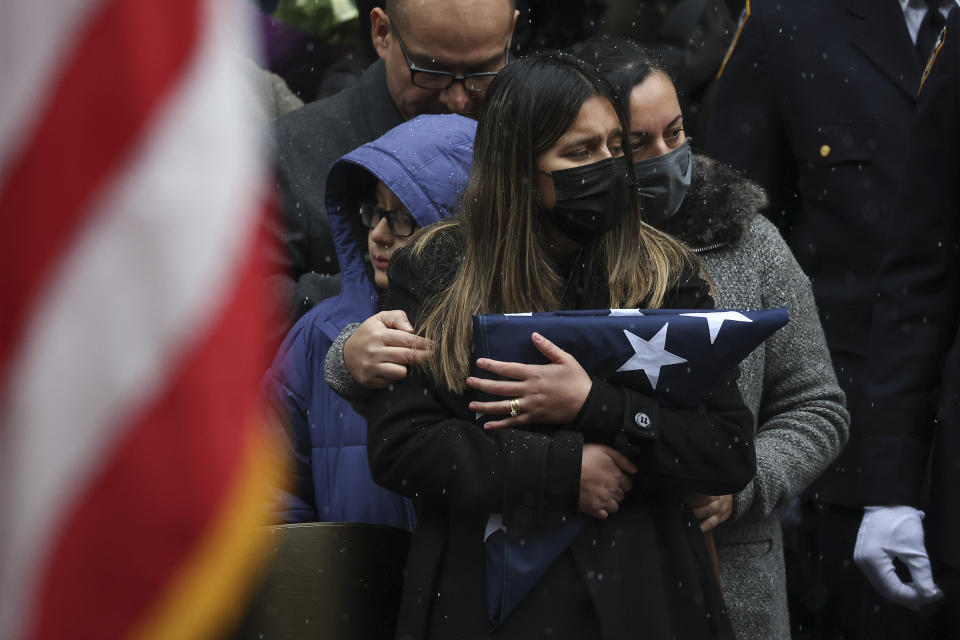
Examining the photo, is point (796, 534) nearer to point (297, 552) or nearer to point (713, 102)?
point (713, 102)

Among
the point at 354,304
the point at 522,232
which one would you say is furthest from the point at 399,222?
the point at 522,232

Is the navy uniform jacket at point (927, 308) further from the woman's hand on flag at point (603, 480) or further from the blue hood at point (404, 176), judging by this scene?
the blue hood at point (404, 176)

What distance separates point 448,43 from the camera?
13.6ft

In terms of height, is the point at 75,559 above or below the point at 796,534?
above

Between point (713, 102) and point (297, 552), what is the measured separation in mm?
3241

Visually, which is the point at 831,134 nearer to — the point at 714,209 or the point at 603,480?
the point at 714,209

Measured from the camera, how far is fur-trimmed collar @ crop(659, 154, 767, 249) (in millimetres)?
3498

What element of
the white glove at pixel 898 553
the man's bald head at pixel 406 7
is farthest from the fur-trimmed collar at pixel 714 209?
the man's bald head at pixel 406 7

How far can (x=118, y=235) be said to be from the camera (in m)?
1.43

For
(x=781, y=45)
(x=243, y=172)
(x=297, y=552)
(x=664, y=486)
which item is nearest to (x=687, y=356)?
(x=664, y=486)

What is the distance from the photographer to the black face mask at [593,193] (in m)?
3.03

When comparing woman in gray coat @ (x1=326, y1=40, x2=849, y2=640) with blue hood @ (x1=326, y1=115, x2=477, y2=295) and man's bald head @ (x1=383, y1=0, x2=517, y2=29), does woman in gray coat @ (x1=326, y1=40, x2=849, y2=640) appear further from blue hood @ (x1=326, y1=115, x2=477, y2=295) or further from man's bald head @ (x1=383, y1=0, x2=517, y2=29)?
man's bald head @ (x1=383, y1=0, x2=517, y2=29)

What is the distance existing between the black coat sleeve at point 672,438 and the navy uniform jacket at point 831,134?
2076 millimetres

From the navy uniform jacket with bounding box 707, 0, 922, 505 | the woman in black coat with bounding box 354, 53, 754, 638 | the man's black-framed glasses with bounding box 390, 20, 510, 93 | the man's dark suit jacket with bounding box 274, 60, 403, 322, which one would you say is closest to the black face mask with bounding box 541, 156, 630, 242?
the woman in black coat with bounding box 354, 53, 754, 638
